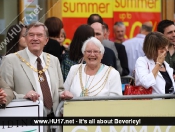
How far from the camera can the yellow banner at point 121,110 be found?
304 inches

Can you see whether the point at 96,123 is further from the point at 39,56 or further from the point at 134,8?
the point at 134,8

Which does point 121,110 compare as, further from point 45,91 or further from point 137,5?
point 137,5

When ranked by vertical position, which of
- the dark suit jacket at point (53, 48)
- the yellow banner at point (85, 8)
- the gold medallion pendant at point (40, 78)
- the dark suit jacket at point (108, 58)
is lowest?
the gold medallion pendant at point (40, 78)

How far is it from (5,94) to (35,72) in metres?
0.76

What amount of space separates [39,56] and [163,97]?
1.66 meters

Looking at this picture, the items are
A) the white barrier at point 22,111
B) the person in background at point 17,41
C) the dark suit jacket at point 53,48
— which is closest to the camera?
the white barrier at point 22,111

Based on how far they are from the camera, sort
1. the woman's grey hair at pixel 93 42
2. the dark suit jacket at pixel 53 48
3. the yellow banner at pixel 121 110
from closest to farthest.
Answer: the yellow banner at pixel 121 110
the woman's grey hair at pixel 93 42
the dark suit jacket at pixel 53 48

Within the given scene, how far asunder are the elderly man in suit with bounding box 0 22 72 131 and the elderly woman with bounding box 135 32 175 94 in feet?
4.12

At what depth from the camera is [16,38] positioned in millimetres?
9484

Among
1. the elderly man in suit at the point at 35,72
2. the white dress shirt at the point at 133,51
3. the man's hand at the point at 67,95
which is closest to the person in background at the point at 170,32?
the white dress shirt at the point at 133,51

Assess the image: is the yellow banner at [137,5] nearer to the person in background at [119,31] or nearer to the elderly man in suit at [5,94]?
the person in background at [119,31]

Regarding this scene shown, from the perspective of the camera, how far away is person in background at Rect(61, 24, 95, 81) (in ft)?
29.7

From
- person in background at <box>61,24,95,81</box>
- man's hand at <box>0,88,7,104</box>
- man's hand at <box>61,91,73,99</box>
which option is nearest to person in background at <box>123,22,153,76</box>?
person in background at <box>61,24,95,81</box>

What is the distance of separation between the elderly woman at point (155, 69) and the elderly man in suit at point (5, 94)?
211cm
